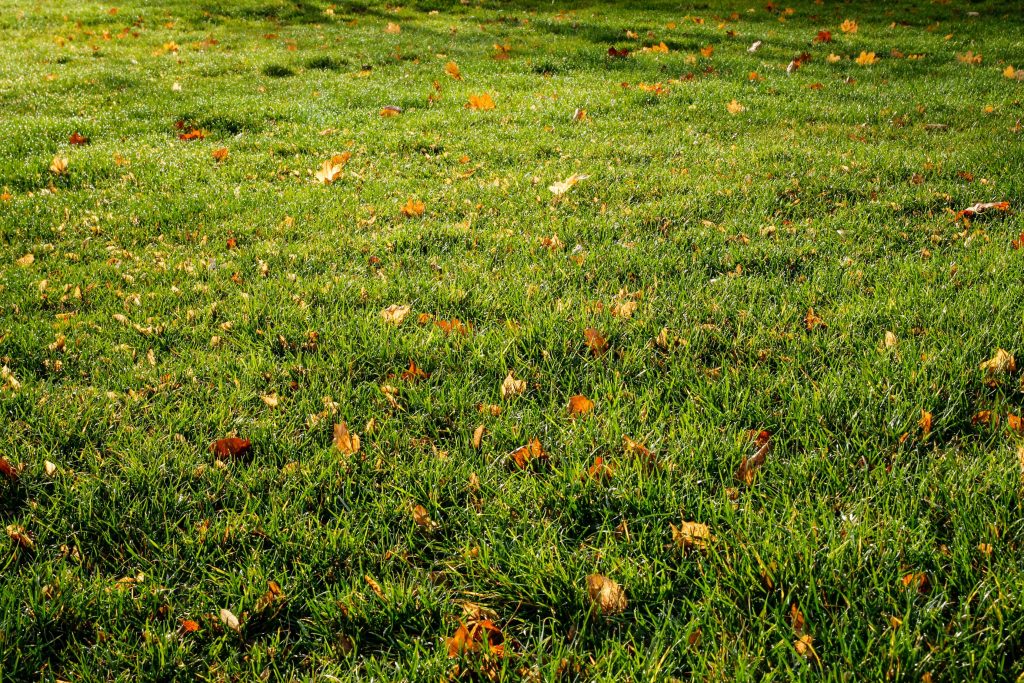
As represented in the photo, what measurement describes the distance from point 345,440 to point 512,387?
0.62 m

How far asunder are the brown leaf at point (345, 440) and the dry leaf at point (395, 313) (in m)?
0.73

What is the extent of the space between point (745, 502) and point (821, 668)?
504mm

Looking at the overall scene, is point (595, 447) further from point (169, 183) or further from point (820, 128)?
point (820, 128)

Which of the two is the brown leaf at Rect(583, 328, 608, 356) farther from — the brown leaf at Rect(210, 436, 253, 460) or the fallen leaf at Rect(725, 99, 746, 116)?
the fallen leaf at Rect(725, 99, 746, 116)

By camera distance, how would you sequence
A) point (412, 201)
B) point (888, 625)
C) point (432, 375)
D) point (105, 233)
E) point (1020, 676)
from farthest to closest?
1. point (412, 201)
2. point (105, 233)
3. point (432, 375)
4. point (888, 625)
5. point (1020, 676)

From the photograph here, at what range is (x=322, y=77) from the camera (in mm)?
8422

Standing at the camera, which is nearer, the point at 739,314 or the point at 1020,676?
the point at 1020,676

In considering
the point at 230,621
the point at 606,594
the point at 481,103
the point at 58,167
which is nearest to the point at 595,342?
the point at 606,594

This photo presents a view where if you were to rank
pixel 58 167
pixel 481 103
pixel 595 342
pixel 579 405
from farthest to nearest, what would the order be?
pixel 481 103 → pixel 58 167 → pixel 595 342 → pixel 579 405

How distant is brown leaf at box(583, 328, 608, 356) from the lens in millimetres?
2614

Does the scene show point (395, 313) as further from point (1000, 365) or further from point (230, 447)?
point (1000, 365)

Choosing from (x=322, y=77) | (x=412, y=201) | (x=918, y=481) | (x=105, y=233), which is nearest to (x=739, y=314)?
(x=918, y=481)

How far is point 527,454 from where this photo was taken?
2082mm

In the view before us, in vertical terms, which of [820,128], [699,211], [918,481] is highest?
[820,128]
